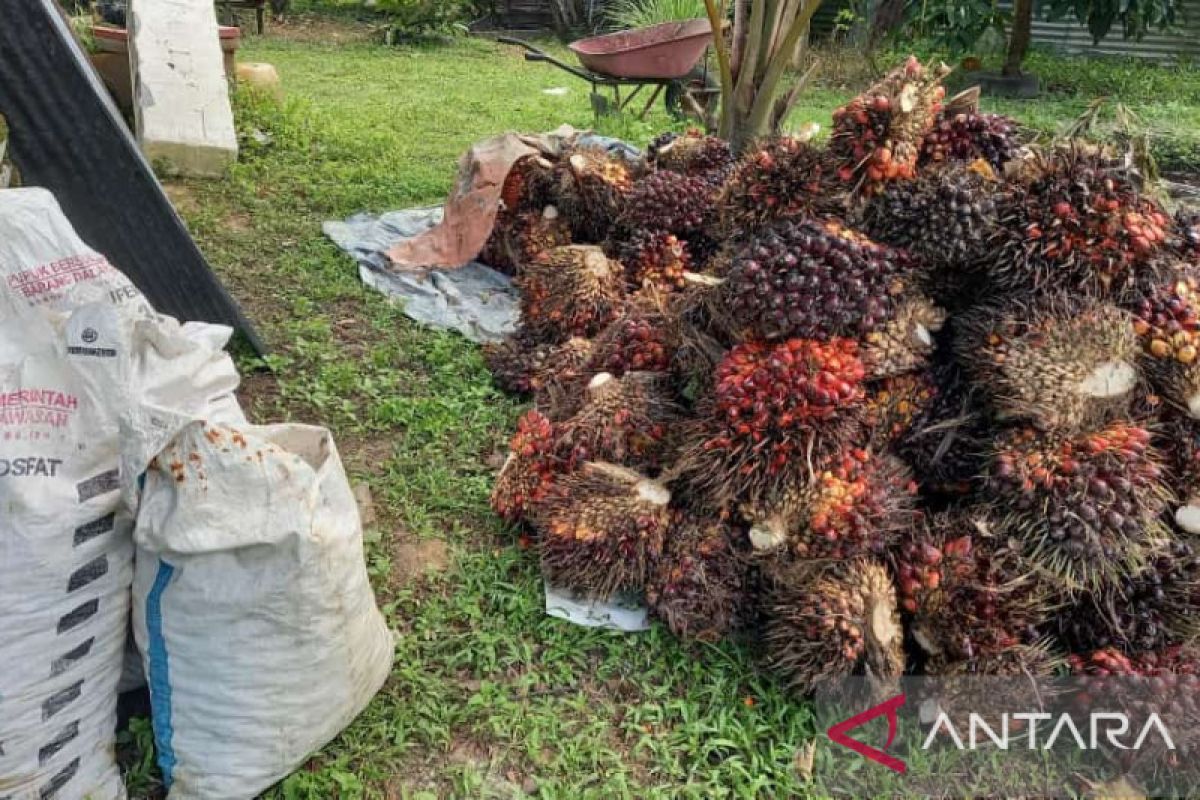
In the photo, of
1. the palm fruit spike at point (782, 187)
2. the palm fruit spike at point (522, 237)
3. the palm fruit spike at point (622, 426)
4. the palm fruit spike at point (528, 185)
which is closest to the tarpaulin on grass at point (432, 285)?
the palm fruit spike at point (522, 237)

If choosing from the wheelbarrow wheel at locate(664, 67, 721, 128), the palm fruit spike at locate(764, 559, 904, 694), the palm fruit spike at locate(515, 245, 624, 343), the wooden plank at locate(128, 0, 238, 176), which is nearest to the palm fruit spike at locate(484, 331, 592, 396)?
the palm fruit spike at locate(515, 245, 624, 343)

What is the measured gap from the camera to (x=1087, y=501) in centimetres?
A: 186

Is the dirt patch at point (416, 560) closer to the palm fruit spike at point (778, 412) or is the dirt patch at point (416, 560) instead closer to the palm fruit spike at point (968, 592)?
the palm fruit spike at point (778, 412)

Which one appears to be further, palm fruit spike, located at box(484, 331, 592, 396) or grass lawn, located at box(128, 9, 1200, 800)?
palm fruit spike, located at box(484, 331, 592, 396)

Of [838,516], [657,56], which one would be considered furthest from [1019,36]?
[838,516]

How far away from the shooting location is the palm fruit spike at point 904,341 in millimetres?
2150

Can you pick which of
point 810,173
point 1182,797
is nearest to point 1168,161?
point 810,173

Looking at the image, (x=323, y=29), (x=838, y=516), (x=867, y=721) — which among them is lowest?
(x=867, y=721)

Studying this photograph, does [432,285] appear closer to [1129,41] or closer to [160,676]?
[160,676]

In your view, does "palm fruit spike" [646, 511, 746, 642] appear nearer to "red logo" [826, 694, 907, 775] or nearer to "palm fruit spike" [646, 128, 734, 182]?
"red logo" [826, 694, 907, 775]

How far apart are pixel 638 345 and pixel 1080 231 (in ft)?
3.97

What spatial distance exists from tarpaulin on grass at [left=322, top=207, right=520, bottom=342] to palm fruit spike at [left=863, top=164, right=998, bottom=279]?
1805 millimetres

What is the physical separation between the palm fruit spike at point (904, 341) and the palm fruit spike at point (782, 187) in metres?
0.33

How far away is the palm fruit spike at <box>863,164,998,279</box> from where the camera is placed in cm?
213
